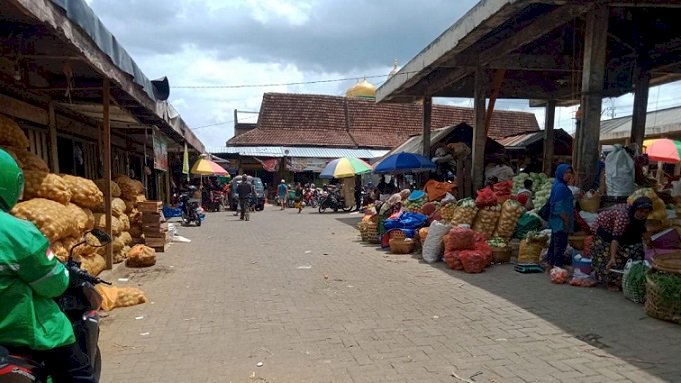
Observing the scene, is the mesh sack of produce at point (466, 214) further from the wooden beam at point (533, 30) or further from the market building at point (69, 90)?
the market building at point (69, 90)

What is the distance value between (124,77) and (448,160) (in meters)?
10.2

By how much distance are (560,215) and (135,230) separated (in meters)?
7.89

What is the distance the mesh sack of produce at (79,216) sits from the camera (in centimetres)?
543

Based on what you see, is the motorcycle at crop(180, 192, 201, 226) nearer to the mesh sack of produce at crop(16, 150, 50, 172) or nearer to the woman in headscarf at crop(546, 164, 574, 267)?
the mesh sack of produce at crop(16, 150, 50, 172)

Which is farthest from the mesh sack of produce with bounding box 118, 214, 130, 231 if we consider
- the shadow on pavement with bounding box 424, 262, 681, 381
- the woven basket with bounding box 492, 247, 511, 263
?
the woven basket with bounding box 492, 247, 511, 263

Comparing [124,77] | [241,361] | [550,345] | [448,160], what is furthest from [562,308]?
[448,160]

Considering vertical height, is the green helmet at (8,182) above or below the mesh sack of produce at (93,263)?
above

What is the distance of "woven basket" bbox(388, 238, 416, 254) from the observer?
905cm

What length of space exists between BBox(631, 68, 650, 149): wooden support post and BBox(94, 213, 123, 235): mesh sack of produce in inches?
467

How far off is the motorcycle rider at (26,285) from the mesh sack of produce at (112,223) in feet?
17.0

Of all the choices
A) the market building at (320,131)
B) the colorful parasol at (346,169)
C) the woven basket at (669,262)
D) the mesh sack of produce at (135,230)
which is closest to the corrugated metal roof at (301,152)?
the market building at (320,131)

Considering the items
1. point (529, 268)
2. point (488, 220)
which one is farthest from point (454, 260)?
point (488, 220)

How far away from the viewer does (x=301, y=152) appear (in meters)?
26.1

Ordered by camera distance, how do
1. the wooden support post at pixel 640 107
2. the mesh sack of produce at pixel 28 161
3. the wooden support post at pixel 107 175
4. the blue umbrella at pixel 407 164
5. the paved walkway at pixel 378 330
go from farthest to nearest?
the blue umbrella at pixel 407 164
the wooden support post at pixel 640 107
the wooden support post at pixel 107 175
the mesh sack of produce at pixel 28 161
the paved walkway at pixel 378 330
